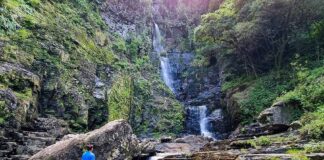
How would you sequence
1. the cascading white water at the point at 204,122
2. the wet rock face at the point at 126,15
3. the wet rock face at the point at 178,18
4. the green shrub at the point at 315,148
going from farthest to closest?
the wet rock face at the point at 178,18 → the wet rock face at the point at 126,15 → the cascading white water at the point at 204,122 → the green shrub at the point at 315,148

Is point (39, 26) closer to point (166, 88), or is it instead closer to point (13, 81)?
point (13, 81)

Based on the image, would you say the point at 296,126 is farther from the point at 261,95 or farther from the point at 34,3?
the point at 34,3

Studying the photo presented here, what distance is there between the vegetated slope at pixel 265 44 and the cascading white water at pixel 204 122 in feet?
8.36

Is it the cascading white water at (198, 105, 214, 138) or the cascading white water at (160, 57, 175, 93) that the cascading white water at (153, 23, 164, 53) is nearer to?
the cascading white water at (160, 57, 175, 93)

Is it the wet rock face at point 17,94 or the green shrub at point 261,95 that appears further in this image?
the green shrub at point 261,95

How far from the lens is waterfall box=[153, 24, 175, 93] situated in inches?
1458

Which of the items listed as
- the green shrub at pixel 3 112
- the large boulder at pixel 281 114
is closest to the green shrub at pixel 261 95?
the large boulder at pixel 281 114

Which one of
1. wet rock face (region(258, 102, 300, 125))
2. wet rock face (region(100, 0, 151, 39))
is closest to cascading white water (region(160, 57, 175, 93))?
wet rock face (region(100, 0, 151, 39))

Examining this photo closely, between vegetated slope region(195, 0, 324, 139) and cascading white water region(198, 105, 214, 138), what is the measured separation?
2.55 metres

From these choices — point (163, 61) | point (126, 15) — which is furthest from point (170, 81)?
point (126, 15)

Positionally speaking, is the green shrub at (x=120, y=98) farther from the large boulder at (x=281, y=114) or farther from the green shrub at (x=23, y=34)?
the large boulder at (x=281, y=114)

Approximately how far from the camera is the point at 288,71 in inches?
925

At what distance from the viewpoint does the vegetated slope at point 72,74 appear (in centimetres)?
1557

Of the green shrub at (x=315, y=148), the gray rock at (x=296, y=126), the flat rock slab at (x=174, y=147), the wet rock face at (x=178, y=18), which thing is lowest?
the green shrub at (x=315, y=148)
